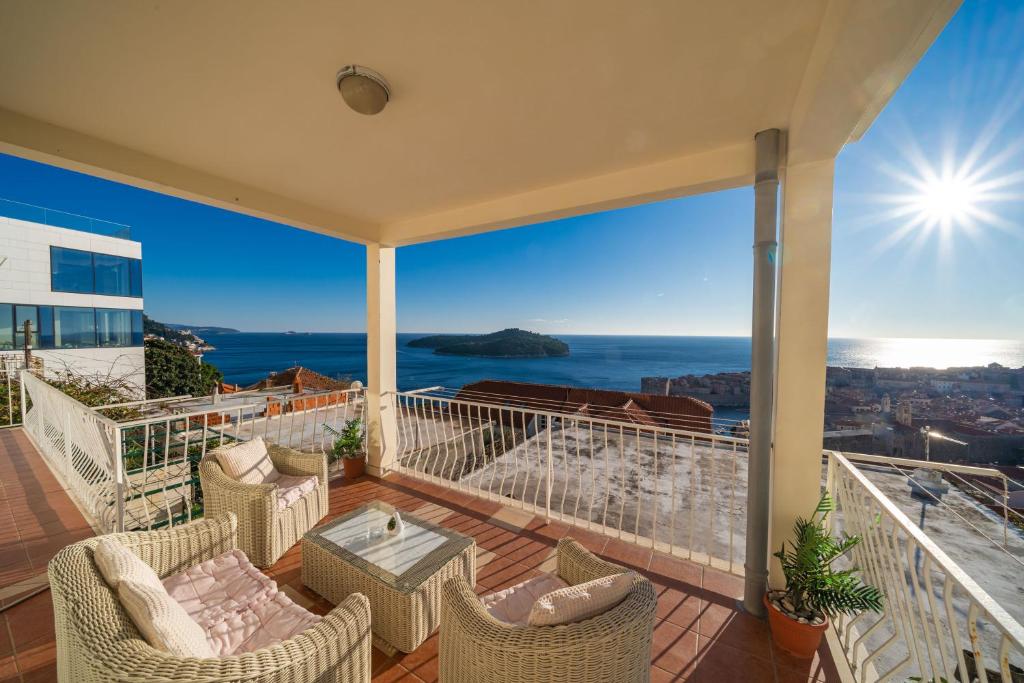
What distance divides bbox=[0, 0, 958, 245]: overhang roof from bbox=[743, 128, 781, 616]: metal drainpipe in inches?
5.7

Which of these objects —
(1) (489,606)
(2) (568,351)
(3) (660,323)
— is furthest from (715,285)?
(1) (489,606)

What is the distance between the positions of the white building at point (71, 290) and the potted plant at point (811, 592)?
40.6 feet

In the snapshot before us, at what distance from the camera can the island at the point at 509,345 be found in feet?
96.6

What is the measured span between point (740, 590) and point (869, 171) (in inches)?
108

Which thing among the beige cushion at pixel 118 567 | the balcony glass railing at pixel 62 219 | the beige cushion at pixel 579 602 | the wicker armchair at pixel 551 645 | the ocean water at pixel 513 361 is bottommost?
the ocean water at pixel 513 361

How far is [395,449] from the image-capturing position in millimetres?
4137

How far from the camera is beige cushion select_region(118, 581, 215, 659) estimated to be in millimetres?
1025

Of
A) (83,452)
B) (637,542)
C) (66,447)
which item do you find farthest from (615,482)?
(66,447)

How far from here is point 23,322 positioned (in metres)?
9.22

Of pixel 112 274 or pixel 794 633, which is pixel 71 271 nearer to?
pixel 112 274

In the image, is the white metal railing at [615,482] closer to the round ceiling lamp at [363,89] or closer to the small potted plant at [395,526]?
the small potted plant at [395,526]

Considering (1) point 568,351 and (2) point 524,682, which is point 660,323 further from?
(2) point 524,682

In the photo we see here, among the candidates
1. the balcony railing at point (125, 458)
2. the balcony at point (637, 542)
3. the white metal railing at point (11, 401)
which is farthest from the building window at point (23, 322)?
the balcony railing at point (125, 458)

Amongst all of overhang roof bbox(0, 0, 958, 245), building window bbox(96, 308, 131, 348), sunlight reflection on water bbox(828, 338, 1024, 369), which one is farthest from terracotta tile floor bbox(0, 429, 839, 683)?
building window bbox(96, 308, 131, 348)
